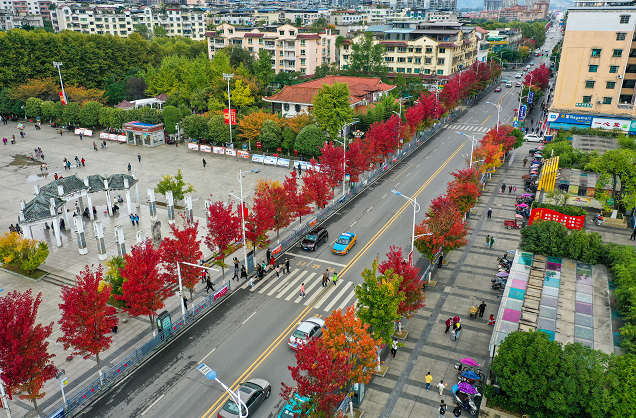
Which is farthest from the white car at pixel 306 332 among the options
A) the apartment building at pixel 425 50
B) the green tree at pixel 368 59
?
the apartment building at pixel 425 50

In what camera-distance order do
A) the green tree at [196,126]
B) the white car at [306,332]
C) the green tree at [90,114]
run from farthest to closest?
the green tree at [90,114] < the green tree at [196,126] < the white car at [306,332]

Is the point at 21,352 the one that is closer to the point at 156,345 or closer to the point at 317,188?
the point at 156,345

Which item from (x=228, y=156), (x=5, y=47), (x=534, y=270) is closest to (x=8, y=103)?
(x=5, y=47)

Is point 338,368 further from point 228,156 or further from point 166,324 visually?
point 228,156

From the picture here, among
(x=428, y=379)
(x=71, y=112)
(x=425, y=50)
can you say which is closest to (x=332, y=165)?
(x=428, y=379)

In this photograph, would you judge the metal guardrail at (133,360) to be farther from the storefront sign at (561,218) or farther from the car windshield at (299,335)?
the storefront sign at (561,218)

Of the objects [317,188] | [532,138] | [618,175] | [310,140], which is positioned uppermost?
[618,175]
